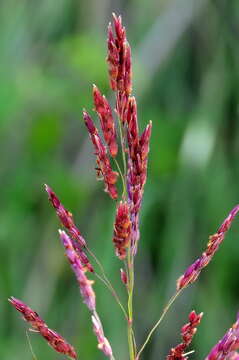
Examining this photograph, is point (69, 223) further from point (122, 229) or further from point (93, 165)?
point (93, 165)

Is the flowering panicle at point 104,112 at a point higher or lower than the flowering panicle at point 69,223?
higher

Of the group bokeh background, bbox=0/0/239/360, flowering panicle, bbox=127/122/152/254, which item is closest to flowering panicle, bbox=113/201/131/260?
flowering panicle, bbox=127/122/152/254

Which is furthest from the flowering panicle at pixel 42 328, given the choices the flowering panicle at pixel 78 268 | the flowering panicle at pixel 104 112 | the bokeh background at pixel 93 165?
the bokeh background at pixel 93 165

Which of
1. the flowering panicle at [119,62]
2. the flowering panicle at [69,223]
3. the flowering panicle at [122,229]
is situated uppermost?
the flowering panicle at [119,62]

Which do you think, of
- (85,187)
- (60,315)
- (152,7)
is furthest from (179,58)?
(60,315)

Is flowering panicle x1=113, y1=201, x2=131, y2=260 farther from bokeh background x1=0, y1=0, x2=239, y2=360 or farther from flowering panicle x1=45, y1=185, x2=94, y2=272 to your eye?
bokeh background x1=0, y1=0, x2=239, y2=360

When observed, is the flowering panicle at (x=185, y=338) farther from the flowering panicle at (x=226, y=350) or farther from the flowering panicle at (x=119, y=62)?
the flowering panicle at (x=119, y=62)
